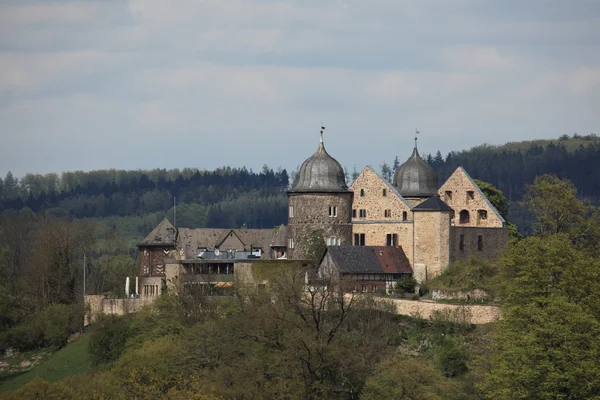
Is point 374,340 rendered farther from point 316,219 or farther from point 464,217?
point 464,217

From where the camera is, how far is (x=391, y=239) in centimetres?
7125

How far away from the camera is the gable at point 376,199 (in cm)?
7188

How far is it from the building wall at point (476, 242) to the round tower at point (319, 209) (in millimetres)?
5735

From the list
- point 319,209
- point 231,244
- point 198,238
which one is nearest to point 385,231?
point 319,209

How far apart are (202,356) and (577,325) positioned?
1797 centimetres

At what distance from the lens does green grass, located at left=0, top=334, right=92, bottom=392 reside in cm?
7212

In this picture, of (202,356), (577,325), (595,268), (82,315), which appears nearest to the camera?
(577,325)

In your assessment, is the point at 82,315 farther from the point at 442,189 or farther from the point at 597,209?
the point at 597,209

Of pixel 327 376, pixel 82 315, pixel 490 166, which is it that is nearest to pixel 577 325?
pixel 327 376

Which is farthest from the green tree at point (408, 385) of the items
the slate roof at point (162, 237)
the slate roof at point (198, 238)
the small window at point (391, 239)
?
the slate roof at point (162, 237)

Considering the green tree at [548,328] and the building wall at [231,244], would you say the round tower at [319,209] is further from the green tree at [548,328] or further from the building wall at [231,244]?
the green tree at [548,328]

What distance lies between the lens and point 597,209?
63812 mm

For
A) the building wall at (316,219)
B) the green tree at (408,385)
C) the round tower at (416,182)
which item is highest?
the round tower at (416,182)

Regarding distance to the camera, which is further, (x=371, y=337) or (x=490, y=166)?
(x=490, y=166)
